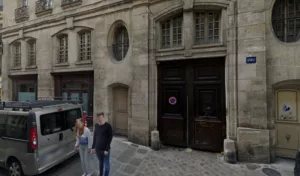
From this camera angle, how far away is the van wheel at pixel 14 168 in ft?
14.0

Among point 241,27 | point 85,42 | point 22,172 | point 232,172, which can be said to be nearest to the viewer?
point 22,172

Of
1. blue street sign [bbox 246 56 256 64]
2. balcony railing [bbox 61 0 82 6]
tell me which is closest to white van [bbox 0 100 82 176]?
blue street sign [bbox 246 56 256 64]

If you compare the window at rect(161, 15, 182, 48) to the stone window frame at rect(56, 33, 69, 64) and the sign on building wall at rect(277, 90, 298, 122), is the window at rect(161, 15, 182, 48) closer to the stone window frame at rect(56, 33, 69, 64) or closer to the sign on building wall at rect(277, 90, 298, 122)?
the sign on building wall at rect(277, 90, 298, 122)

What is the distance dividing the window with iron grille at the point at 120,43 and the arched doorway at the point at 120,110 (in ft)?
4.94

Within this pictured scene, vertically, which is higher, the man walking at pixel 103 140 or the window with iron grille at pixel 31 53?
the window with iron grille at pixel 31 53

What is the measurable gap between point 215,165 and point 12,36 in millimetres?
14148

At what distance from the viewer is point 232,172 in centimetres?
459

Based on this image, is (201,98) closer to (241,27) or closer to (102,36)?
(241,27)

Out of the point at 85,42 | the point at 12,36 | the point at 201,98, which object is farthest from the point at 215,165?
the point at 12,36

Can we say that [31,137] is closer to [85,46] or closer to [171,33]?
[171,33]

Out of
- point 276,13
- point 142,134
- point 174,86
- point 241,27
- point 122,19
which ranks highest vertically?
point 122,19

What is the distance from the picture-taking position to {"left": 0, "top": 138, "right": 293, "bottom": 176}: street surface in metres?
4.58

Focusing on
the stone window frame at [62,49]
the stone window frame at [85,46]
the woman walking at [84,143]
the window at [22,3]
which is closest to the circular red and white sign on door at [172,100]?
the woman walking at [84,143]

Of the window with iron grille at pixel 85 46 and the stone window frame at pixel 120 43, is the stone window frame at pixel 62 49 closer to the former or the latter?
the window with iron grille at pixel 85 46
